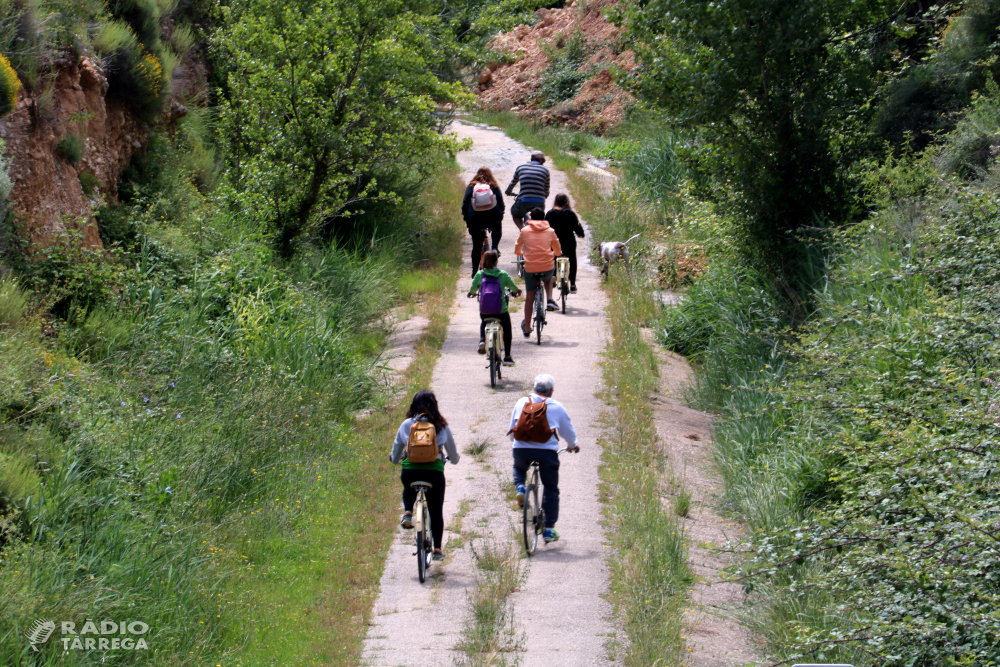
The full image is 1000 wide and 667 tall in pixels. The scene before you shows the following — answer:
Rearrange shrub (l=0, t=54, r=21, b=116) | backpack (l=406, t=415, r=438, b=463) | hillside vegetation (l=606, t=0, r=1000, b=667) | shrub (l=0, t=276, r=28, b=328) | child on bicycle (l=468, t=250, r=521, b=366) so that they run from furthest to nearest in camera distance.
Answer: child on bicycle (l=468, t=250, r=521, b=366) → shrub (l=0, t=54, r=21, b=116) → shrub (l=0, t=276, r=28, b=328) → backpack (l=406, t=415, r=438, b=463) → hillside vegetation (l=606, t=0, r=1000, b=667)

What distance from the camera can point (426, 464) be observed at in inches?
306

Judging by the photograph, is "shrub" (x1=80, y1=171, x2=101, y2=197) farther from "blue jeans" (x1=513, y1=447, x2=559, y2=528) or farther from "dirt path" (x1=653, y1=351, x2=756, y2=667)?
"dirt path" (x1=653, y1=351, x2=756, y2=667)

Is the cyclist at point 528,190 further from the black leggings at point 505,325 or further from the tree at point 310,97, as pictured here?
the black leggings at point 505,325

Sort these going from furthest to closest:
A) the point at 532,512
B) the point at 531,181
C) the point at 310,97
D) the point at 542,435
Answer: the point at 531,181
the point at 310,97
the point at 532,512
the point at 542,435

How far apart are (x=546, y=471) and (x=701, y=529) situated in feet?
6.01

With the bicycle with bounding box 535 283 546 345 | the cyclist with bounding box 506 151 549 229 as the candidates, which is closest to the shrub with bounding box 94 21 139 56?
the cyclist with bounding box 506 151 549 229

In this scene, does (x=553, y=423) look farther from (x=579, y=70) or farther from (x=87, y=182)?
(x=579, y=70)

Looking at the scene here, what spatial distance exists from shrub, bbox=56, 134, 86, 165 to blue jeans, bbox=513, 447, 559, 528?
703 centimetres

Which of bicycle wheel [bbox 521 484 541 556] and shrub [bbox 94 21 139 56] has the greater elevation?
shrub [bbox 94 21 139 56]

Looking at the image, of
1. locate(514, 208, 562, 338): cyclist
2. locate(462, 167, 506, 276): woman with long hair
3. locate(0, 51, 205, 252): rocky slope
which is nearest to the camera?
locate(0, 51, 205, 252): rocky slope

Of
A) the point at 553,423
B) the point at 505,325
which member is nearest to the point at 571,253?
the point at 505,325

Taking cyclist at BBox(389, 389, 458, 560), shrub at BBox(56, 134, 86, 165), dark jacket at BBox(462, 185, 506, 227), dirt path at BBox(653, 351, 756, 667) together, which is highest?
shrub at BBox(56, 134, 86, 165)

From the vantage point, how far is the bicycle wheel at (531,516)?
8133 mm

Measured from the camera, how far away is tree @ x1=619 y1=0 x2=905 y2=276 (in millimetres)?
Answer: 12266
